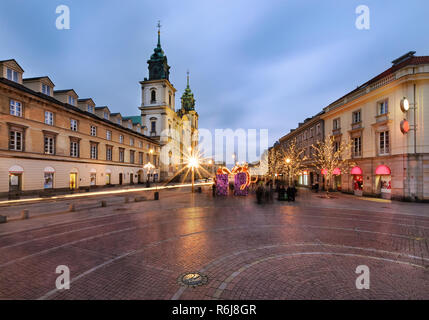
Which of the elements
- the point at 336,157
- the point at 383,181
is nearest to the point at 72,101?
the point at 336,157

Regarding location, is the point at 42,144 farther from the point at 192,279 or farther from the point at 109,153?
the point at 192,279

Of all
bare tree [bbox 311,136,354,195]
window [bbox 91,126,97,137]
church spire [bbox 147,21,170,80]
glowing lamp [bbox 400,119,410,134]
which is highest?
church spire [bbox 147,21,170,80]

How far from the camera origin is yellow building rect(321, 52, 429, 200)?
19.1m

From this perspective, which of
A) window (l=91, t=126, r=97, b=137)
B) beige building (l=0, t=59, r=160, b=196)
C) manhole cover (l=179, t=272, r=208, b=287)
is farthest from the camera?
window (l=91, t=126, r=97, b=137)

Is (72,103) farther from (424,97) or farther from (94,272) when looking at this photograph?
(424,97)

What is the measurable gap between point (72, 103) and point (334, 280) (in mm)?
36361

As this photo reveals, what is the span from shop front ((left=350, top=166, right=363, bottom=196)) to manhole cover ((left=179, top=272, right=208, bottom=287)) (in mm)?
27108

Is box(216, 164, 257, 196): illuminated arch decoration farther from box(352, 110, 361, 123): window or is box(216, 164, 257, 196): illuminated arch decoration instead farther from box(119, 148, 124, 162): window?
box(119, 148, 124, 162): window

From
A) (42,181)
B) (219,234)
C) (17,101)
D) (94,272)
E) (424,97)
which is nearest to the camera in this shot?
(94,272)

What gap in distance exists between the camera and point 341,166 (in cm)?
2755

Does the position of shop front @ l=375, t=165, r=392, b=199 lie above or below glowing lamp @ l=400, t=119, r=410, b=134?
below

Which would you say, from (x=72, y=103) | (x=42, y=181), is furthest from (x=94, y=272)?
(x=72, y=103)

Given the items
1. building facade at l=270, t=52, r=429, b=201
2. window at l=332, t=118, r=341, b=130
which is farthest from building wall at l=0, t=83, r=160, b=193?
window at l=332, t=118, r=341, b=130
